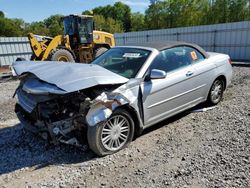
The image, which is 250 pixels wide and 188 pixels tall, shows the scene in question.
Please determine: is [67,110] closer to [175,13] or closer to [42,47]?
[42,47]

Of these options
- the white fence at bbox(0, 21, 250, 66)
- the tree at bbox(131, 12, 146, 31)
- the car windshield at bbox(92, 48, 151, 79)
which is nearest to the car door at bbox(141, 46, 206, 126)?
the car windshield at bbox(92, 48, 151, 79)

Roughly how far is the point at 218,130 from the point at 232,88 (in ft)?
10.2

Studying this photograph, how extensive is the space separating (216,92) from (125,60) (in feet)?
7.73

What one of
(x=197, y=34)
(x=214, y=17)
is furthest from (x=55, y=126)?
(x=214, y=17)

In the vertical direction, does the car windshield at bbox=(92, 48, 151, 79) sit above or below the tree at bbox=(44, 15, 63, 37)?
below

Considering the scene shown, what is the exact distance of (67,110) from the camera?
142 inches

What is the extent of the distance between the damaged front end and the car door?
618 mm

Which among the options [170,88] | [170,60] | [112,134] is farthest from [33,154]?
[170,60]

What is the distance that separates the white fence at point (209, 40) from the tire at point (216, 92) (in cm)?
998

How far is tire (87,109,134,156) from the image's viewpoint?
3.43 m

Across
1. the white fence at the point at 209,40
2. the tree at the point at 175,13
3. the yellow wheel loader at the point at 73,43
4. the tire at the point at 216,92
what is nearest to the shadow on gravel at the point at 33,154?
the tire at the point at 216,92

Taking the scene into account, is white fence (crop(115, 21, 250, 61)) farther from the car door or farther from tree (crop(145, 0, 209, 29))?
tree (crop(145, 0, 209, 29))

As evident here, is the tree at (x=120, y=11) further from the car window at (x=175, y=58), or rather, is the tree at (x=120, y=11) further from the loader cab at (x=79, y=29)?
the car window at (x=175, y=58)

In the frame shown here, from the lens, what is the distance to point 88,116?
3344mm
